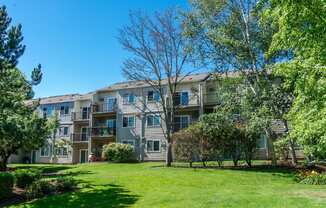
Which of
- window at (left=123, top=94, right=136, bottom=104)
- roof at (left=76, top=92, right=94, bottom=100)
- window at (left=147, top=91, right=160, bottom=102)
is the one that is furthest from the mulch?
roof at (left=76, top=92, right=94, bottom=100)

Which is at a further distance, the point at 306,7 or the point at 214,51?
the point at 214,51

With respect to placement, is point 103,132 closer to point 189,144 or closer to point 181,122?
point 181,122

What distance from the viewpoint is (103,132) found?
141ft

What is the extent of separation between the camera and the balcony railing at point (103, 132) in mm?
42444

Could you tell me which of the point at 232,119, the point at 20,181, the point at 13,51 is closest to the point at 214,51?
the point at 232,119

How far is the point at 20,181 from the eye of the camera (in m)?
17.8

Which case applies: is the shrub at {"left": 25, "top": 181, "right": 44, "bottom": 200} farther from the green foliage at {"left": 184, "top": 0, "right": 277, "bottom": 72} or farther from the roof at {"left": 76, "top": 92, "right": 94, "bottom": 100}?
the roof at {"left": 76, "top": 92, "right": 94, "bottom": 100}

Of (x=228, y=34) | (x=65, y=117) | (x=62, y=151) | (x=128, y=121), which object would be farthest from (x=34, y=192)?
(x=65, y=117)

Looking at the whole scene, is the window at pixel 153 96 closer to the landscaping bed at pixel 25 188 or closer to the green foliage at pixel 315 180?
the landscaping bed at pixel 25 188

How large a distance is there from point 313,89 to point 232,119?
1775cm

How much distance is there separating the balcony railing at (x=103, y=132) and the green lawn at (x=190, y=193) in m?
22.8

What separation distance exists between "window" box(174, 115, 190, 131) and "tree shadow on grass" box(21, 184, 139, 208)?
73.5 ft

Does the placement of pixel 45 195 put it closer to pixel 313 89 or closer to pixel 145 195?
pixel 145 195

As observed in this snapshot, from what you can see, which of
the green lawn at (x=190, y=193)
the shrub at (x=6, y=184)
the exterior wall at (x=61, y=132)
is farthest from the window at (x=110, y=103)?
the shrub at (x=6, y=184)
